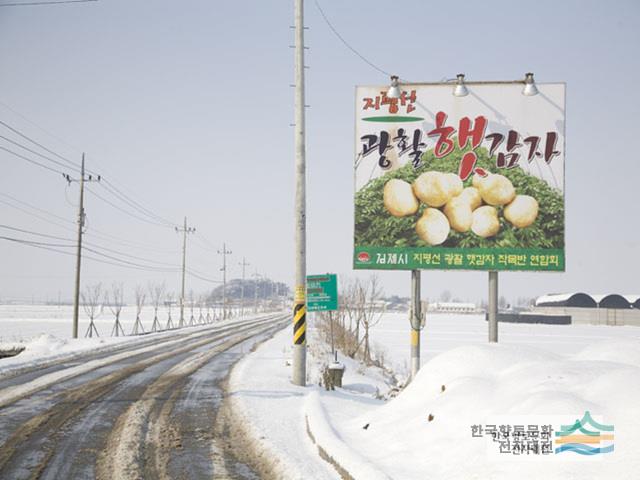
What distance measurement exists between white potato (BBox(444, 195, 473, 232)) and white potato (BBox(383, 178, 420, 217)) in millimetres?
745

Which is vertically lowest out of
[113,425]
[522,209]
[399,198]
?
[113,425]

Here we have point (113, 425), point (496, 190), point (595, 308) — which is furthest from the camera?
point (595, 308)

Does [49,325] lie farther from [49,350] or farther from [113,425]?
[113,425]

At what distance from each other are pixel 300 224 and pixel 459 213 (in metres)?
3.65

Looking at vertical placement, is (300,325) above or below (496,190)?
below

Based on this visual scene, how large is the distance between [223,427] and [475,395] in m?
3.69

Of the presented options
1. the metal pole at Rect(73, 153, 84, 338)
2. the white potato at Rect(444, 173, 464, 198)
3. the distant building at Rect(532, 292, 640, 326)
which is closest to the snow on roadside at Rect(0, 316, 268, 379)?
the metal pole at Rect(73, 153, 84, 338)

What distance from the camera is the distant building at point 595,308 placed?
71312 mm

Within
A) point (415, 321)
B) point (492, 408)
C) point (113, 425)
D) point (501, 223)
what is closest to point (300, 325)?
point (415, 321)

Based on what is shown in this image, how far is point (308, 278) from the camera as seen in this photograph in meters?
12.2

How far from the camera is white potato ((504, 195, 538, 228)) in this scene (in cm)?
1209

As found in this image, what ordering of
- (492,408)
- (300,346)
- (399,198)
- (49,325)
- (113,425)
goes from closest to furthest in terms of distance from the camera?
(492,408), (113,425), (300,346), (399,198), (49,325)

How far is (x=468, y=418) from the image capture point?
5762mm

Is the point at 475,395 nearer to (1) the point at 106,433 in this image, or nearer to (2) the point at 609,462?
(2) the point at 609,462
